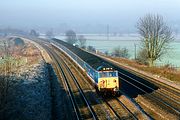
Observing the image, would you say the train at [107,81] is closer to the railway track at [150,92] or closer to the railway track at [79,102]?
the railway track at [79,102]

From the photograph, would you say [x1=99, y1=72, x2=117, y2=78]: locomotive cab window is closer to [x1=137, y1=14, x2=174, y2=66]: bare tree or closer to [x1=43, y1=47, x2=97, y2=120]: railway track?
[x1=43, y1=47, x2=97, y2=120]: railway track

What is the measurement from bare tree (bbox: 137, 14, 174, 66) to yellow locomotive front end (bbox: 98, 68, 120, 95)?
2674 centimetres

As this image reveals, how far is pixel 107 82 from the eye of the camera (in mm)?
28531

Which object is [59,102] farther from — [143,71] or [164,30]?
[164,30]

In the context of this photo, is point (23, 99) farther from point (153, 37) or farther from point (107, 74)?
point (153, 37)

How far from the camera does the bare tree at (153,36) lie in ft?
178

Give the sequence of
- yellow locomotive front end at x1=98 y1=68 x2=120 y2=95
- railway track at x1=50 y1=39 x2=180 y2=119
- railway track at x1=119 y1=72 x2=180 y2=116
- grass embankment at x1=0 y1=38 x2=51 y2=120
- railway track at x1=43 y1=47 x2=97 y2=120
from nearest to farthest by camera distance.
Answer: grass embankment at x1=0 y1=38 x2=51 y2=120
railway track at x1=43 y1=47 x2=97 y2=120
railway track at x1=119 y1=72 x2=180 y2=116
railway track at x1=50 y1=39 x2=180 y2=119
yellow locomotive front end at x1=98 y1=68 x2=120 y2=95

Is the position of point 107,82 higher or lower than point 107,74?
lower

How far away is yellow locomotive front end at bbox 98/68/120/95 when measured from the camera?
2841 cm

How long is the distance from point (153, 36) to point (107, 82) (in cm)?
2948

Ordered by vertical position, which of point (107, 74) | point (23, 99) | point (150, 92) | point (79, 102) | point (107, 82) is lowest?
point (79, 102)

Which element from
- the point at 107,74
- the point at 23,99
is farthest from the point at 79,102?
the point at 23,99

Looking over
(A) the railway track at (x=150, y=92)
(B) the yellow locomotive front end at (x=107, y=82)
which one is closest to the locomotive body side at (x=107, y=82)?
(B) the yellow locomotive front end at (x=107, y=82)

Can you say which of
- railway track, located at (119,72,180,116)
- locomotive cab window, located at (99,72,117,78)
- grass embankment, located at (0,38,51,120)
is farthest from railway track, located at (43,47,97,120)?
railway track, located at (119,72,180,116)
